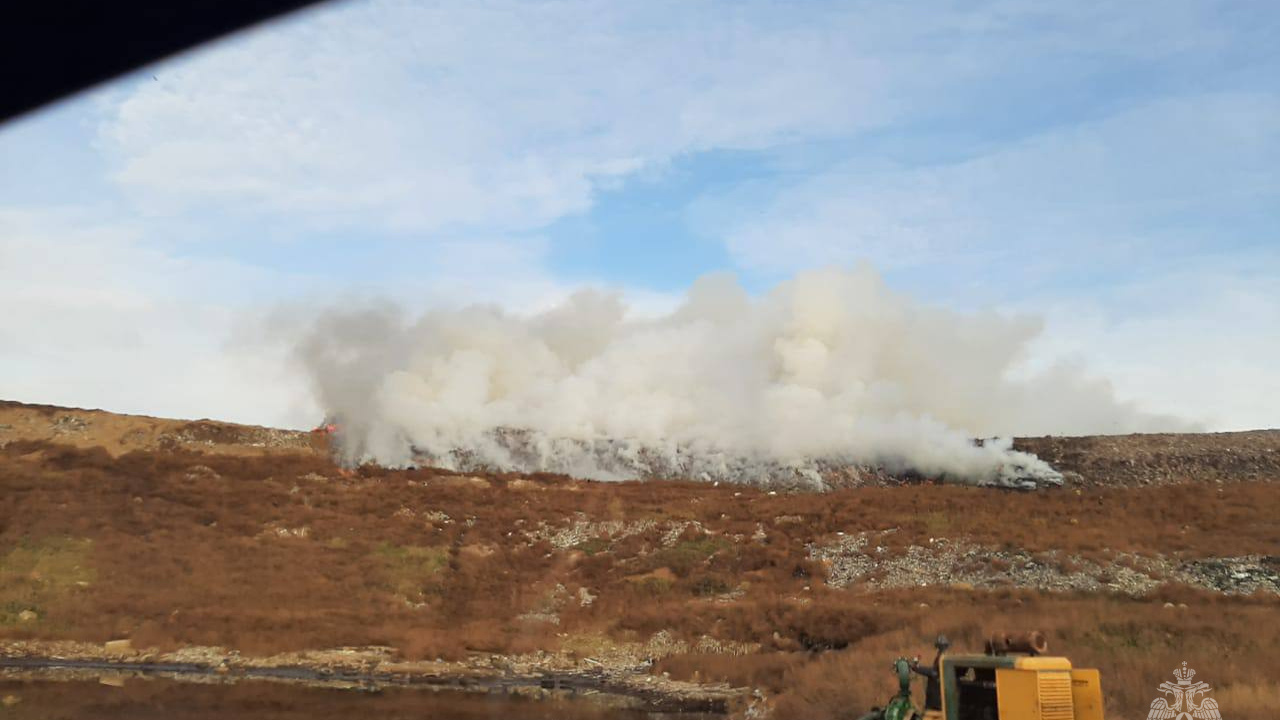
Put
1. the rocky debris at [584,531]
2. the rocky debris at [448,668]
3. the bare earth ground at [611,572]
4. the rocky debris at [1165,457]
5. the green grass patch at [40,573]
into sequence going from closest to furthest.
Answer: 1. the bare earth ground at [611,572]
2. the rocky debris at [448,668]
3. the green grass patch at [40,573]
4. the rocky debris at [584,531]
5. the rocky debris at [1165,457]

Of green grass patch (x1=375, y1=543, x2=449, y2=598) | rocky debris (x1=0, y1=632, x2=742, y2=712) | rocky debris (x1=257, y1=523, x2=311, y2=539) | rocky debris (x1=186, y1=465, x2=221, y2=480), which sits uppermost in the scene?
rocky debris (x1=186, y1=465, x2=221, y2=480)

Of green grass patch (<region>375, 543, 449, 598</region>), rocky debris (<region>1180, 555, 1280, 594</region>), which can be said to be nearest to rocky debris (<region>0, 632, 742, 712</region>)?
green grass patch (<region>375, 543, 449, 598</region>)

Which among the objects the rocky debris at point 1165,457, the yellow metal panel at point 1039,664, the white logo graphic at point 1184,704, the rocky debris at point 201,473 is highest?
the rocky debris at point 1165,457

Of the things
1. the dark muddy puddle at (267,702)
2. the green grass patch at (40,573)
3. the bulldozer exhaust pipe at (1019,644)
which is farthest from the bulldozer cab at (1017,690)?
the green grass patch at (40,573)

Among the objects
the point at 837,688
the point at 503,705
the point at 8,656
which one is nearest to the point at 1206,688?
the point at 837,688

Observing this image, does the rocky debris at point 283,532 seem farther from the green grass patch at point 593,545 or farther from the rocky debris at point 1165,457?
the rocky debris at point 1165,457

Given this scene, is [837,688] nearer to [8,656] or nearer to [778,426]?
[8,656]

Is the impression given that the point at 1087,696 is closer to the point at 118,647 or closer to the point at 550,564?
the point at 118,647

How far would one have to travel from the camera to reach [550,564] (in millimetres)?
37094

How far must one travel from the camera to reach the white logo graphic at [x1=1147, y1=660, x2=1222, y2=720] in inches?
514

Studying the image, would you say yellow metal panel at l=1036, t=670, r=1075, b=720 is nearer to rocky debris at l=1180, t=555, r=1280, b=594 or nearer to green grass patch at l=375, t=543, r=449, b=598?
rocky debris at l=1180, t=555, r=1280, b=594

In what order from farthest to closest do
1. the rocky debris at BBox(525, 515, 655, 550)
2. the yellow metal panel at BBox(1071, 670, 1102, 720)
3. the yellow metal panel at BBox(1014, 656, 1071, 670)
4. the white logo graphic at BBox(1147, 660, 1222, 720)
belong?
the rocky debris at BBox(525, 515, 655, 550) → the white logo graphic at BBox(1147, 660, 1222, 720) → the yellow metal panel at BBox(1071, 670, 1102, 720) → the yellow metal panel at BBox(1014, 656, 1071, 670)

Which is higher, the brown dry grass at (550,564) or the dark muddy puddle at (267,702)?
the brown dry grass at (550,564)

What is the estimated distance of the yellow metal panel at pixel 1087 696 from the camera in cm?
948
